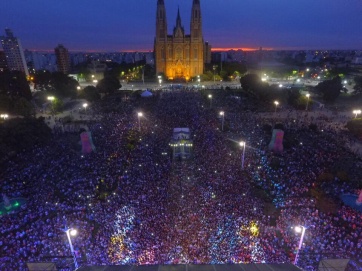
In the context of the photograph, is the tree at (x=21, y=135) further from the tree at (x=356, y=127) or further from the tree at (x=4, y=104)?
the tree at (x=356, y=127)

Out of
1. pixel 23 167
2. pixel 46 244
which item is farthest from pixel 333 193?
pixel 23 167

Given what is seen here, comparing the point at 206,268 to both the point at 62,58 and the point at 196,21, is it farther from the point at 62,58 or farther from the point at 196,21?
the point at 62,58

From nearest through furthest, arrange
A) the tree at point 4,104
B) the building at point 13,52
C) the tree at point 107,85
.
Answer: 1. the tree at point 4,104
2. the tree at point 107,85
3. the building at point 13,52

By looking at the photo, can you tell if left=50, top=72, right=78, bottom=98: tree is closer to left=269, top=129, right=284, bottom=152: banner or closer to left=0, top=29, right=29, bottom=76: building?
left=269, top=129, right=284, bottom=152: banner

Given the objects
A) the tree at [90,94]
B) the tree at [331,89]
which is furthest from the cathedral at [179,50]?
the tree at [331,89]

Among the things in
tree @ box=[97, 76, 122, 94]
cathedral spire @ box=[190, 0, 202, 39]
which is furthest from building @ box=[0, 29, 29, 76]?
cathedral spire @ box=[190, 0, 202, 39]

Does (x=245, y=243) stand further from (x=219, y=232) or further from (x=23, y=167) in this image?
(x=23, y=167)
